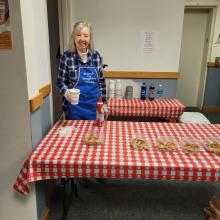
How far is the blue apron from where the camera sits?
1.78 m

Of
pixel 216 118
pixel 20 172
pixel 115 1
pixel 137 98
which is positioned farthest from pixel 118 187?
pixel 216 118

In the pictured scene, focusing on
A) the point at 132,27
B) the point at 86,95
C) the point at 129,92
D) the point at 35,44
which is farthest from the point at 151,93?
the point at 35,44

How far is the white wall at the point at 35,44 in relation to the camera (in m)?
1.20

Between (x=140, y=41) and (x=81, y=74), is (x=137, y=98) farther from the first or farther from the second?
(x=81, y=74)

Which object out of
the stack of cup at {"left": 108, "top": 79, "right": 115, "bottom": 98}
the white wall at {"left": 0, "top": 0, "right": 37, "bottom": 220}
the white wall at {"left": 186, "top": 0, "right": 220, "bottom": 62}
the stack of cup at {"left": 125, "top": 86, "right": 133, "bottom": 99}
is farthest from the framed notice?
the white wall at {"left": 186, "top": 0, "right": 220, "bottom": 62}

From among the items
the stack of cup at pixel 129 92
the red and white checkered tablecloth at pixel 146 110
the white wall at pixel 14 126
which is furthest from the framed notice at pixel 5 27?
the stack of cup at pixel 129 92

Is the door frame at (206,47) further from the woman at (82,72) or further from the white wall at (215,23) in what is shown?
the woman at (82,72)

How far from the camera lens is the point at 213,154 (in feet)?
3.93

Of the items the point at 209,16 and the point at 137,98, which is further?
the point at 209,16

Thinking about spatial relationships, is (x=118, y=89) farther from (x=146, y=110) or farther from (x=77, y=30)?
(x=77, y=30)

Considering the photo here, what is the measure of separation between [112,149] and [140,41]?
75.3 inches

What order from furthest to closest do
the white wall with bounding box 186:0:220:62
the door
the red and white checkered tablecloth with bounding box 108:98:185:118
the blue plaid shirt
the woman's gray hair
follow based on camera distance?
the door → the white wall with bounding box 186:0:220:62 → the red and white checkered tablecloth with bounding box 108:98:185:118 → the blue plaid shirt → the woman's gray hair

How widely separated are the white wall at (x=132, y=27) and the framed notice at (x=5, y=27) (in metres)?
1.52

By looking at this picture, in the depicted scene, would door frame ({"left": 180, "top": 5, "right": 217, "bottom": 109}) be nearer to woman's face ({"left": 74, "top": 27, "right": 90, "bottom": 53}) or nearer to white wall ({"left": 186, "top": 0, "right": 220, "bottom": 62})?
white wall ({"left": 186, "top": 0, "right": 220, "bottom": 62})
